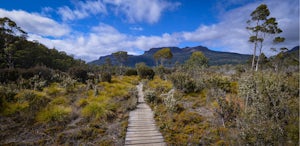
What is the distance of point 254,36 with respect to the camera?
17.7 m

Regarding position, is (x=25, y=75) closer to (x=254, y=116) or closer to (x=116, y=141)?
(x=116, y=141)

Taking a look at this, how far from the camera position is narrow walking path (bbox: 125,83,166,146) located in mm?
4112

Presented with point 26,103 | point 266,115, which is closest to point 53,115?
point 26,103

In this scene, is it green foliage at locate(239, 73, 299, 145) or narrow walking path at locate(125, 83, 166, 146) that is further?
narrow walking path at locate(125, 83, 166, 146)

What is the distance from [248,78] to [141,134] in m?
3.98

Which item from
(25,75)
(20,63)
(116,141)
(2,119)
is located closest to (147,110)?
(116,141)

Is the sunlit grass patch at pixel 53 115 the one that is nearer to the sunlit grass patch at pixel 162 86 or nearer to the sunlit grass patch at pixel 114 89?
the sunlit grass patch at pixel 114 89

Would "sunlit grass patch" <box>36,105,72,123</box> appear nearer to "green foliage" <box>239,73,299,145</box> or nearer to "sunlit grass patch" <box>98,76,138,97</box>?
"sunlit grass patch" <box>98,76,138,97</box>

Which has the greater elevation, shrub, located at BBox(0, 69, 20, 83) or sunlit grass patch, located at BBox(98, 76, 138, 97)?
shrub, located at BBox(0, 69, 20, 83)

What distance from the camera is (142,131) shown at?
4.75 m

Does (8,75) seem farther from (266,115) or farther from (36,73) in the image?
(266,115)

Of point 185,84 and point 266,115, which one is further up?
point 185,84

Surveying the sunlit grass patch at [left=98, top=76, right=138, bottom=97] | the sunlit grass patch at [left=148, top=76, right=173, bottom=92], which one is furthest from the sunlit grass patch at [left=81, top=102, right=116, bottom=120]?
the sunlit grass patch at [left=148, top=76, right=173, bottom=92]

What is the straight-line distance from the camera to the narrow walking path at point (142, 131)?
4.11m
